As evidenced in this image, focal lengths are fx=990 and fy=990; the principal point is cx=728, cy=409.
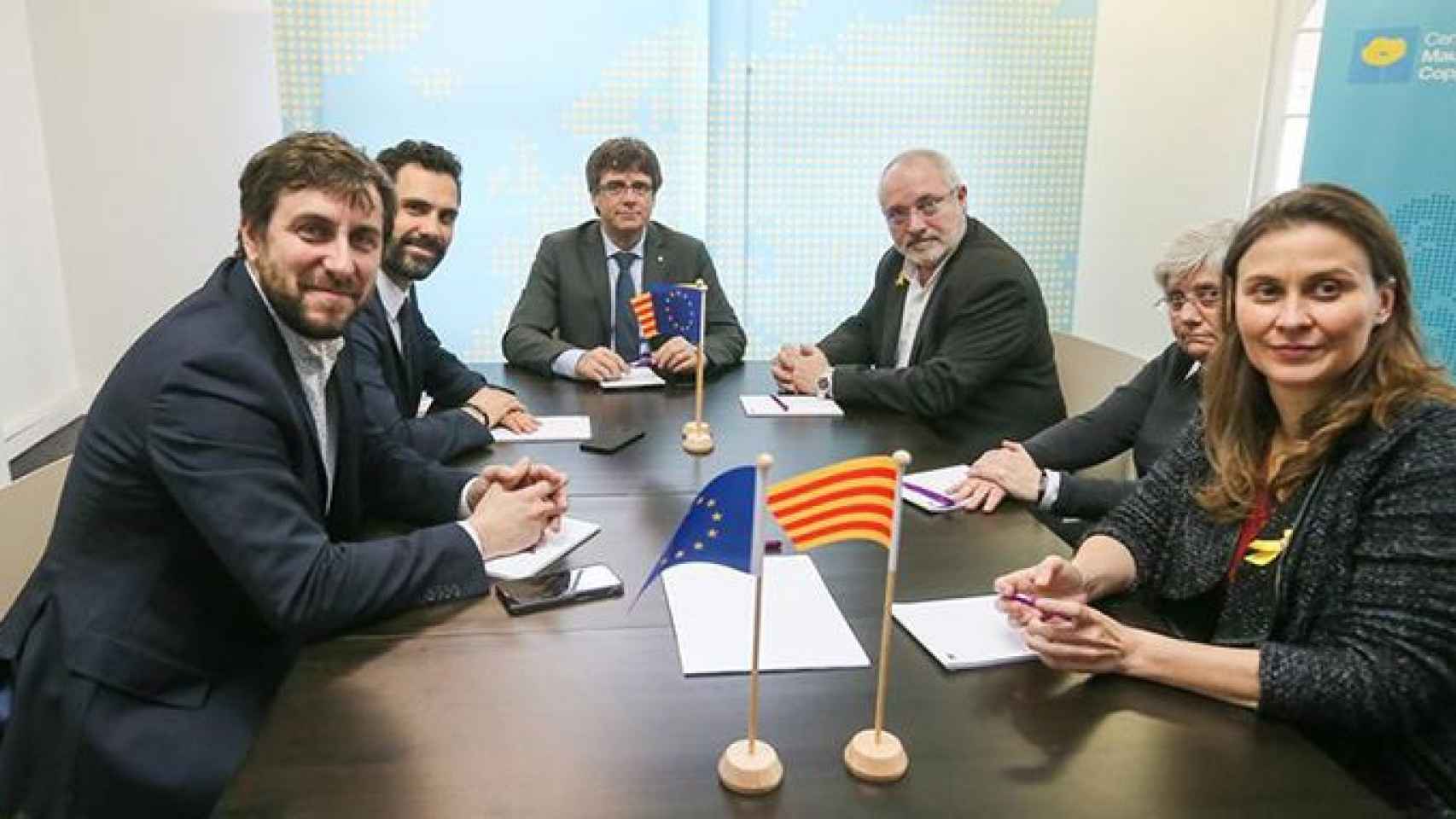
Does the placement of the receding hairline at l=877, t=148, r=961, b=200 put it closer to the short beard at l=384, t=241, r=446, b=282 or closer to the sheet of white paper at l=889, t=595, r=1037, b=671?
the short beard at l=384, t=241, r=446, b=282

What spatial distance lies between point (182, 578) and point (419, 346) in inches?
59.4

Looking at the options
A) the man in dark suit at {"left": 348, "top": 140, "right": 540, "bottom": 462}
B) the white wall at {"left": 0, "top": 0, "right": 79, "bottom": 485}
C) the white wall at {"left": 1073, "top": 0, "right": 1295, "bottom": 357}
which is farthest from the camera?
the white wall at {"left": 1073, "top": 0, "right": 1295, "bottom": 357}

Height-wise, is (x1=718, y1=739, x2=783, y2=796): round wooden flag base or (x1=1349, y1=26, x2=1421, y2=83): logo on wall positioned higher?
(x1=1349, y1=26, x2=1421, y2=83): logo on wall

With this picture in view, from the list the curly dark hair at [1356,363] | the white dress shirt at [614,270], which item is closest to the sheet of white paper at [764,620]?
the curly dark hair at [1356,363]

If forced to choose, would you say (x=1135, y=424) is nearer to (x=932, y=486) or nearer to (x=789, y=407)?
(x=932, y=486)

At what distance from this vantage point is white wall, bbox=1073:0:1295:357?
4.89 meters

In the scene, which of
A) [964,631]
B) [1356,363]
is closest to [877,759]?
[964,631]

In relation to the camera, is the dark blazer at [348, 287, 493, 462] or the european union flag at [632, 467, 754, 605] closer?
the european union flag at [632, 467, 754, 605]

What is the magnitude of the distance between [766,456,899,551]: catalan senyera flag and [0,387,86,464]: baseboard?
14.2 ft

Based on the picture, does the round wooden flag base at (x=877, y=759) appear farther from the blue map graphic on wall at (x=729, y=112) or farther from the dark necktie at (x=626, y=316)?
the blue map graphic on wall at (x=729, y=112)

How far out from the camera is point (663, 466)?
227cm

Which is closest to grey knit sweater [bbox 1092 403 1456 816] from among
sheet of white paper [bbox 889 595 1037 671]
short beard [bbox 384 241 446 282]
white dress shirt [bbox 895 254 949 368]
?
sheet of white paper [bbox 889 595 1037 671]

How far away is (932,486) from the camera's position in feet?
6.87

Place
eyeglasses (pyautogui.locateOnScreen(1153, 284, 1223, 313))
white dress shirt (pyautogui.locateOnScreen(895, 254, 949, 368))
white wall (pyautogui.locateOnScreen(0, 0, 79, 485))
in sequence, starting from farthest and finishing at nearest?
white wall (pyautogui.locateOnScreen(0, 0, 79, 485)) → white dress shirt (pyautogui.locateOnScreen(895, 254, 949, 368)) → eyeglasses (pyautogui.locateOnScreen(1153, 284, 1223, 313))
